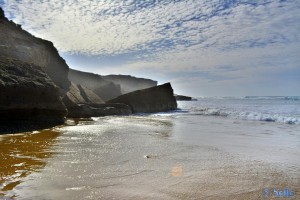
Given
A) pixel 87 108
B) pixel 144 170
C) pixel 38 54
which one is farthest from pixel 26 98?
pixel 38 54

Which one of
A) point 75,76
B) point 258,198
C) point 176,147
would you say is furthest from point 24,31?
point 75,76

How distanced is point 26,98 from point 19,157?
4844mm

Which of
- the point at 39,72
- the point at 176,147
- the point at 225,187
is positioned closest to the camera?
the point at 225,187

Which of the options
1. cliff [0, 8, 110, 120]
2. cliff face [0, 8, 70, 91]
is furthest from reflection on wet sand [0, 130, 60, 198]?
cliff face [0, 8, 70, 91]

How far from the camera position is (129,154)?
5.34m

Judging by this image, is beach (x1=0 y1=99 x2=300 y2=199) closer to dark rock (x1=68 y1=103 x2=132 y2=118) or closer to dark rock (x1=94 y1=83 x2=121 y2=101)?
dark rock (x1=68 y1=103 x2=132 y2=118)

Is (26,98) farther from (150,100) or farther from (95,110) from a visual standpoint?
(150,100)

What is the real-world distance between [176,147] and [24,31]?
1629 cm

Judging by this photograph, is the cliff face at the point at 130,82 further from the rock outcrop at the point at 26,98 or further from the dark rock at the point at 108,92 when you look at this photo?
the rock outcrop at the point at 26,98

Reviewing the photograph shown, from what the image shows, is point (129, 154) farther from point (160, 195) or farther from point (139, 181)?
point (160, 195)

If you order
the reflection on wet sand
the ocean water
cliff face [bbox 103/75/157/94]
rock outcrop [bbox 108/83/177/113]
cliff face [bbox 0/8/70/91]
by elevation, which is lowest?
the reflection on wet sand

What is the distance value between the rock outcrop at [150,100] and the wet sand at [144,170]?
1702cm

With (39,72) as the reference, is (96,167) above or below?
below

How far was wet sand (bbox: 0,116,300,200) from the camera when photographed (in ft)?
10.6
